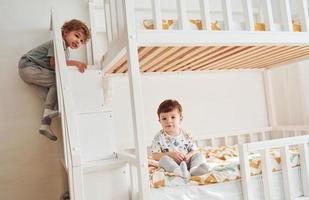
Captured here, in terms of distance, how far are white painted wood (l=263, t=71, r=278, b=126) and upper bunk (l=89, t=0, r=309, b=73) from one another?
0.44 m

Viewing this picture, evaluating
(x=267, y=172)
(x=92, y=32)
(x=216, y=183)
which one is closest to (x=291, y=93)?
(x=267, y=172)

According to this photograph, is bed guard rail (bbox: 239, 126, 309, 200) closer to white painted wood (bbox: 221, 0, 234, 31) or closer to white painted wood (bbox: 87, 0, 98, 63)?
white painted wood (bbox: 221, 0, 234, 31)

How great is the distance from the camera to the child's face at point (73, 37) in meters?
1.81

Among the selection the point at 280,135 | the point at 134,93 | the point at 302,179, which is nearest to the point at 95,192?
the point at 134,93

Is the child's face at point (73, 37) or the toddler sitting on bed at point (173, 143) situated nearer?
the toddler sitting on bed at point (173, 143)

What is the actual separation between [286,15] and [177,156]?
845 mm

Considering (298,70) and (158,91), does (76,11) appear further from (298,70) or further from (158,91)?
(298,70)

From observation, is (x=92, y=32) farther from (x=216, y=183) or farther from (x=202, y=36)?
(x=216, y=183)

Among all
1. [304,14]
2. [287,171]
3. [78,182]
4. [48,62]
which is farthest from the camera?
[48,62]

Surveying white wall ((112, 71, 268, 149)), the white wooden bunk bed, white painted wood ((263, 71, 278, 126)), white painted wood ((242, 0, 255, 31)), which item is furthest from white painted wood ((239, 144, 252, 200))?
white painted wood ((263, 71, 278, 126))

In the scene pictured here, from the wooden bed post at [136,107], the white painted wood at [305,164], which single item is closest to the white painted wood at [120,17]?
the wooden bed post at [136,107]

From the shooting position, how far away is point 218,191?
57.2 inches

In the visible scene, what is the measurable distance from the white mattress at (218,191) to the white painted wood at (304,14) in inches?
28.2

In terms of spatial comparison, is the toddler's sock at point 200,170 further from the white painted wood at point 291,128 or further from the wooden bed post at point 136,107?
the white painted wood at point 291,128
